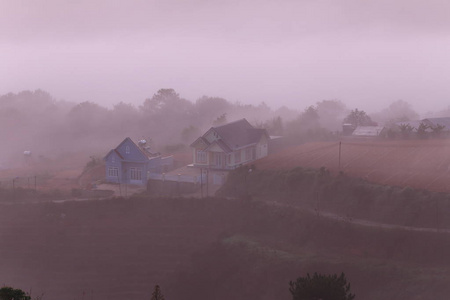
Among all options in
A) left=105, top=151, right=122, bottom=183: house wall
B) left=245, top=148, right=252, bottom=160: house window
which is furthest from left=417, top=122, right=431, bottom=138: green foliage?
left=105, top=151, right=122, bottom=183: house wall

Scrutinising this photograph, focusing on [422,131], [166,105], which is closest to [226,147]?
[422,131]

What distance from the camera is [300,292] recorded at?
1869cm

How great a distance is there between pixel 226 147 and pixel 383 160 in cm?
935

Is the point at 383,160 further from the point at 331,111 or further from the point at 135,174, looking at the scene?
the point at 331,111

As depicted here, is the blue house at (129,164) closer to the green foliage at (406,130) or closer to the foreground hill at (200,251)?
the foreground hill at (200,251)

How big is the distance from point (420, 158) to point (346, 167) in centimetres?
473

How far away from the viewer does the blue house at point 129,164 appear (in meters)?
39.3

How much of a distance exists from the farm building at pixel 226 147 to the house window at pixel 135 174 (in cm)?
352

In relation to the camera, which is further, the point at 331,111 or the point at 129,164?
the point at 331,111

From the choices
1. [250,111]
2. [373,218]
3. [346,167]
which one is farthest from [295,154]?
[250,111]

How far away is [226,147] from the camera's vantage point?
3906 centimetres

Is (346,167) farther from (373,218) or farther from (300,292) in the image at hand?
(300,292)

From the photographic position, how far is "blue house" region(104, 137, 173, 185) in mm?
39312

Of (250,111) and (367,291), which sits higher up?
(250,111)
